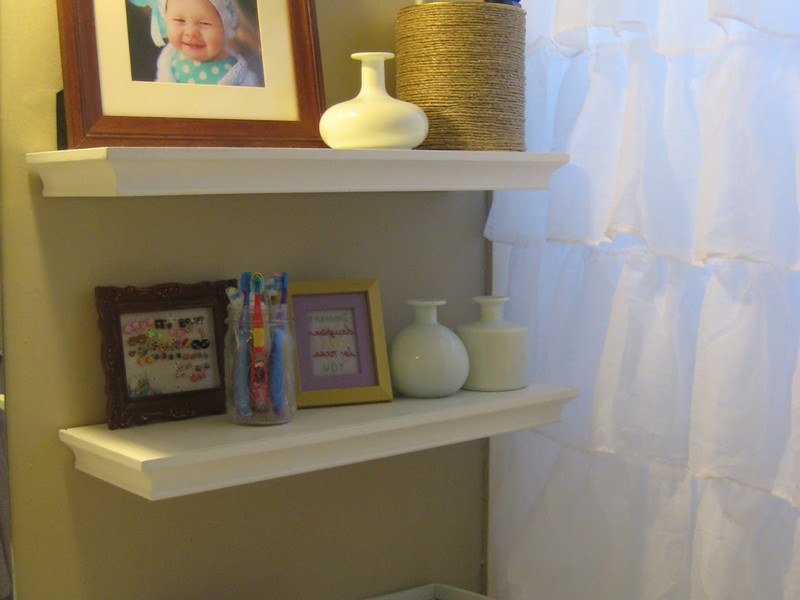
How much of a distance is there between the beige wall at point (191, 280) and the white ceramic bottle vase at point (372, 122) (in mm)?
179

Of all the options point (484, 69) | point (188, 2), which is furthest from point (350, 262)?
point (188, 2)

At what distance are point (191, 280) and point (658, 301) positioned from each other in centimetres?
65

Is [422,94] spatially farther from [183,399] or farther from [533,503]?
[533,503]

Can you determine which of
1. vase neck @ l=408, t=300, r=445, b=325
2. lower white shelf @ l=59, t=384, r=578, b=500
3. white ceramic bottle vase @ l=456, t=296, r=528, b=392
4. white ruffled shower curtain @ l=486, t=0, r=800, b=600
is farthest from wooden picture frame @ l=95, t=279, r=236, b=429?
white ruffled shower curtain @ l=486, t=0, r=800, b=600

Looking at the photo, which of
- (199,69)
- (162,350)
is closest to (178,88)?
(199,69)

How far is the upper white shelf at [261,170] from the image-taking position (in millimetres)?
1135

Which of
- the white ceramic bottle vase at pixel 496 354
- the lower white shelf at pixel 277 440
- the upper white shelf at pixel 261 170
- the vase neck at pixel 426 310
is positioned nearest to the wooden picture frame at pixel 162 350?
the lower white shelf at pixel 277 440

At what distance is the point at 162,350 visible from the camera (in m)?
1.33

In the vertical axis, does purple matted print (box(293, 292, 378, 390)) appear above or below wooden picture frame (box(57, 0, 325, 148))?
below

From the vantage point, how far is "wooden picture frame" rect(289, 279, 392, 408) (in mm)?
1434

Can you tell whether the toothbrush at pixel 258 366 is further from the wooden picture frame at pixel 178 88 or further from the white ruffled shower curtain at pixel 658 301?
the white ruffled shower curtain at pixel 658 301

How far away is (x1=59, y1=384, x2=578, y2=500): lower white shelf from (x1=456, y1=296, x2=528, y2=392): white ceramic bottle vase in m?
0.02

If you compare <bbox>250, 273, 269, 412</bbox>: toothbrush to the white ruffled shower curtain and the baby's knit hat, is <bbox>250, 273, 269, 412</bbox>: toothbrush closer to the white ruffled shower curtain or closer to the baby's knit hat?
the baby's knit hat

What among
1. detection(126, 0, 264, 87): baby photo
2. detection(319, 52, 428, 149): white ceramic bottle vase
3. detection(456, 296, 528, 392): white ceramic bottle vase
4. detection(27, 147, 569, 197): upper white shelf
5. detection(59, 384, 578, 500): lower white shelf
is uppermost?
detection(126, 0, 264, 87): baby photo
